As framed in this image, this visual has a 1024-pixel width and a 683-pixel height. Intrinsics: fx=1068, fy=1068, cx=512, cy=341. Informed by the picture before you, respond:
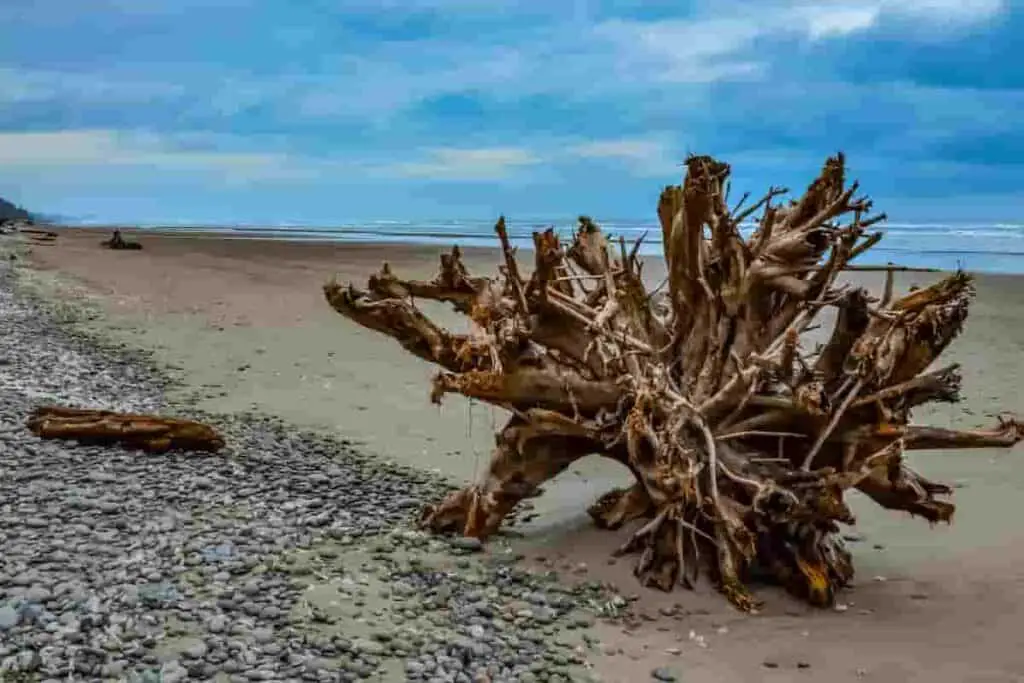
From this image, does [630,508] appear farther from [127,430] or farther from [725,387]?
[127,430]

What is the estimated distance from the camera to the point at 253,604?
208 inches

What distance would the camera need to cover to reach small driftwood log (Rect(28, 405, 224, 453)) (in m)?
7.83

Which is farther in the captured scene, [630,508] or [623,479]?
[623,479]

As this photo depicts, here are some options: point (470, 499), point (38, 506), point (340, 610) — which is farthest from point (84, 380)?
point (340, 610)

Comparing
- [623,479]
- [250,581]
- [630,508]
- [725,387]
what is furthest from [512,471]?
[623,479]

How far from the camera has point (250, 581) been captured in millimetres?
5582

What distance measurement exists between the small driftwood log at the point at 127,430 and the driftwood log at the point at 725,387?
2.29 m

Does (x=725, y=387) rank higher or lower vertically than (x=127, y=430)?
higher

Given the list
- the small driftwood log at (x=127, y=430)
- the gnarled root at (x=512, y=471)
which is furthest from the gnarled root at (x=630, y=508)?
the small driftwood log at (x=127, y=430)

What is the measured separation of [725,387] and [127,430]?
175 inches

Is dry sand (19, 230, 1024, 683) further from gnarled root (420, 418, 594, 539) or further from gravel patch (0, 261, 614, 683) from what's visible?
gravel patch (0, 261, 614, 683)

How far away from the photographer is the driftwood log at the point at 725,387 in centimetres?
575

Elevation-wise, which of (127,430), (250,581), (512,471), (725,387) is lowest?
(250,581)

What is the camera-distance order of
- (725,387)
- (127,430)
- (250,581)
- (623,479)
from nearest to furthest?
(250,581)
(725,387)
(127,430)
(623,479)
